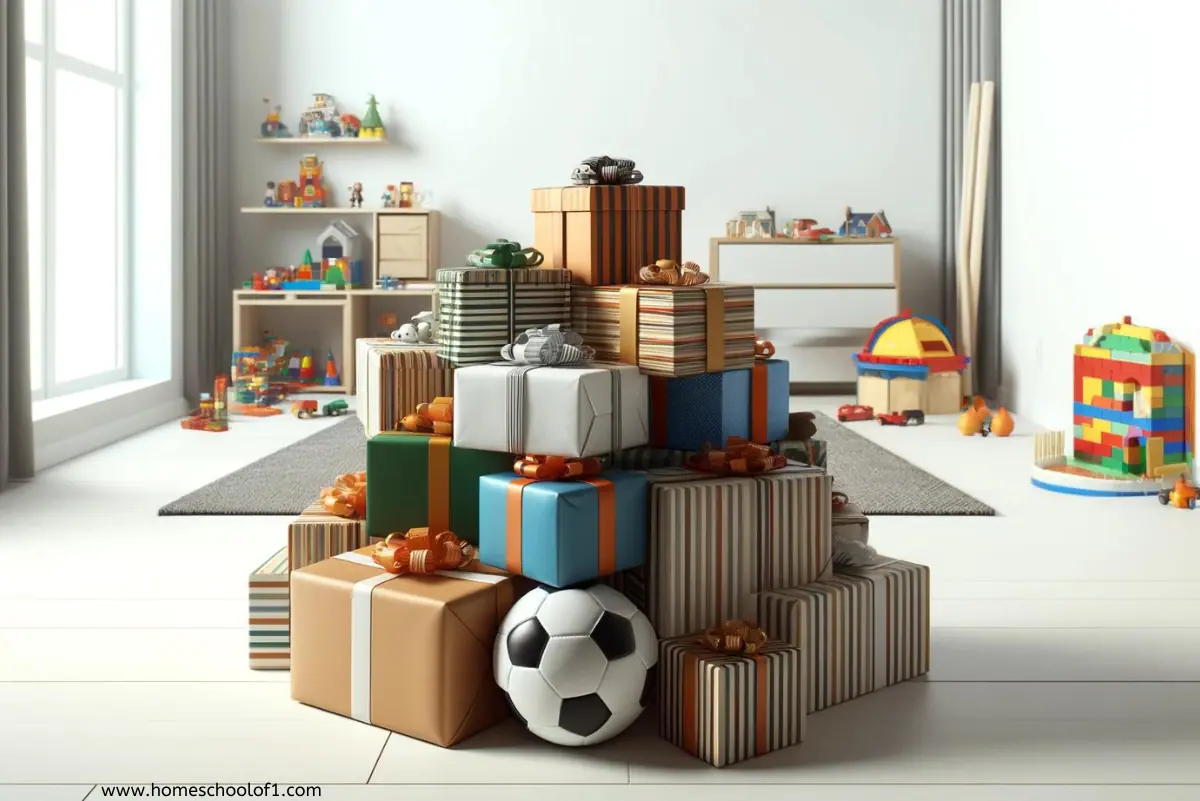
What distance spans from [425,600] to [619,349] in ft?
1.59

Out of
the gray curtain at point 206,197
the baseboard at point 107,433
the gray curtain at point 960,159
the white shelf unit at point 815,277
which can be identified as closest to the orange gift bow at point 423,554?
the baseboard at point 107,433

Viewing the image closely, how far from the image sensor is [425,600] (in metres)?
1.62

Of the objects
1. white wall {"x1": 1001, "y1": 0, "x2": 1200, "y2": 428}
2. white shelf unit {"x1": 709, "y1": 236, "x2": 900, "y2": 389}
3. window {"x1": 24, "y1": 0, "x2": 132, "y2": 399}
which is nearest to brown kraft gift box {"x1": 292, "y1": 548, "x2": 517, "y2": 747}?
white wall {"x1": 1001, "y1": 0, "x2": 1200, "y2": 428}

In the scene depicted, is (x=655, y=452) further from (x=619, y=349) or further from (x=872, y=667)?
(x=872, y=667)

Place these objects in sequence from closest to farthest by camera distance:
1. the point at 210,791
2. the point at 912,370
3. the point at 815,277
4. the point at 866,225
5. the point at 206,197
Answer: the point at 210,791, the point at 912,370, the point at 206,197, the point at 815,277, the point at 866,225

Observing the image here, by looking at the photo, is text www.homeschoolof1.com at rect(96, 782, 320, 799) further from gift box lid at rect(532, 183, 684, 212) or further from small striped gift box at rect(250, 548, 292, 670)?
gift box lid at rect(532, 183, 684, 212)

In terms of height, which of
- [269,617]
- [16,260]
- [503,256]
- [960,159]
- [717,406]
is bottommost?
[269,617]

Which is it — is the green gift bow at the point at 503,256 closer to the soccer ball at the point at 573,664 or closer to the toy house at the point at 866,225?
the soccer ball at the point at 573,664

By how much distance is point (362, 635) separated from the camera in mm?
1668

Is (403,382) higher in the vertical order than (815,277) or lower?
lower

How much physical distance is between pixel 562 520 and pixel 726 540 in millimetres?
270

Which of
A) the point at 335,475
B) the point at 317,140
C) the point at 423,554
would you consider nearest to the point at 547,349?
the point at 423,554

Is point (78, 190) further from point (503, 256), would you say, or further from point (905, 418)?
point (503, 256)

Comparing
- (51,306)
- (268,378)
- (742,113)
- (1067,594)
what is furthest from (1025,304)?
(51,306)
